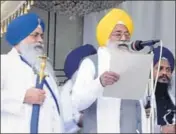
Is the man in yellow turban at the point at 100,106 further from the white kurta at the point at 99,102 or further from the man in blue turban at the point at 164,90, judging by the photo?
the man in blue turban at the point at 164,90

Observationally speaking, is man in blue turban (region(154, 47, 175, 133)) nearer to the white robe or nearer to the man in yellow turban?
the man in yellow turban

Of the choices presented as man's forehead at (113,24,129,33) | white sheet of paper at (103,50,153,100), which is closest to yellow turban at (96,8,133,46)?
man's forehead at (113,24,129,33)

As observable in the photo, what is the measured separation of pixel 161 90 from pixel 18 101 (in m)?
0.51

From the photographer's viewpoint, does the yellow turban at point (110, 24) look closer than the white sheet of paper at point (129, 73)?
No

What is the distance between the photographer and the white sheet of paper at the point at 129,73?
1185 mm

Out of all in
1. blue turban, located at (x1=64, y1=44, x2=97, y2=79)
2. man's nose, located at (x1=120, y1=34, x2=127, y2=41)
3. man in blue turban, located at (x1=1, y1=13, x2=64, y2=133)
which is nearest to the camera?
man in blue turban, located at (x1=1, y1=13, x2=64, y2=133)

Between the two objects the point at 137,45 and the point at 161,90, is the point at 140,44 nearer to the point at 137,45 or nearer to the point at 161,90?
the point at 137,45

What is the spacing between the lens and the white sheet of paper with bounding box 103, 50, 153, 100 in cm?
118

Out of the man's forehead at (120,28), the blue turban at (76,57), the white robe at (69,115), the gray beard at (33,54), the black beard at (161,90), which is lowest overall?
the white robe at (69,115)

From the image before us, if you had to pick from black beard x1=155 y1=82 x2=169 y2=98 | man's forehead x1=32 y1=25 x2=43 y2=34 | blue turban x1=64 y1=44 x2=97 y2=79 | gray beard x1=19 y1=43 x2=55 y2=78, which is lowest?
black beard x1=155 y1=82 x2=169 y2=98

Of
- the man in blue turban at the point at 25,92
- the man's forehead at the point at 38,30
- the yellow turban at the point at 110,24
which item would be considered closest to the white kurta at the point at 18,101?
Answer: the man in blue turban at the point at 25,92

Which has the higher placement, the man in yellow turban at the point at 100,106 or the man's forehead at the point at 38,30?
the man's forehead at the point at 38,30

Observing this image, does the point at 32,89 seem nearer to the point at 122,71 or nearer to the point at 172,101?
the point at 122,71

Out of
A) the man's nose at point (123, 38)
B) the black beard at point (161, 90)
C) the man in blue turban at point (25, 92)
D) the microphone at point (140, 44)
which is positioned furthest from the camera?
the black beard at point (161, 90)
